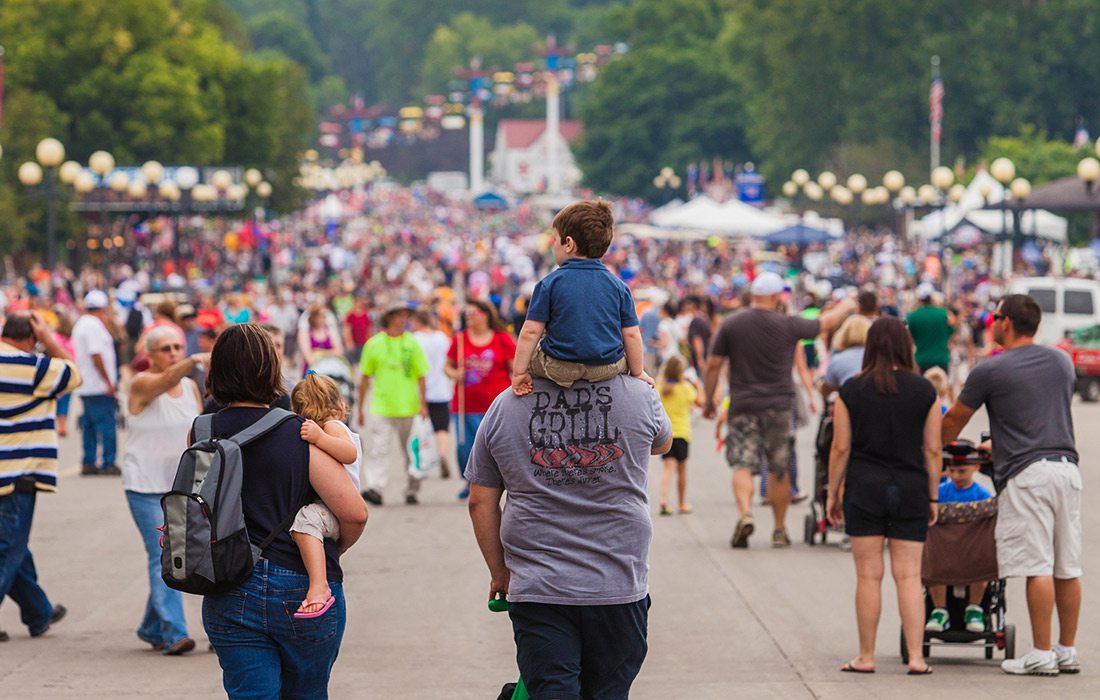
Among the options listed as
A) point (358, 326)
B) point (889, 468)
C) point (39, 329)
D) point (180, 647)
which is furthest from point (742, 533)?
point (358, 326)

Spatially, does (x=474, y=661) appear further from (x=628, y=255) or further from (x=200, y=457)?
(x=628, y=255)

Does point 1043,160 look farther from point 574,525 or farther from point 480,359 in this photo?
point 574,525

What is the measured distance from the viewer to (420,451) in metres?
15.2

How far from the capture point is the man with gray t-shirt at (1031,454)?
26.4 ft

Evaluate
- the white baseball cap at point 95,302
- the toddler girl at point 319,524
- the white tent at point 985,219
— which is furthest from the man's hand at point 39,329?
the white tent at point 985,219

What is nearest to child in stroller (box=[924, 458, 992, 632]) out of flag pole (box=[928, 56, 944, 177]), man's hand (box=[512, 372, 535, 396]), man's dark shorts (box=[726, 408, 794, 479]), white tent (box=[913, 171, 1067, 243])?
man's dark shorts (box=[726, 408, 794, 479])

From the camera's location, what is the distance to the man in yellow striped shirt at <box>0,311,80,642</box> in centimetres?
909

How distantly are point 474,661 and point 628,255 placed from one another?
54.9 metres

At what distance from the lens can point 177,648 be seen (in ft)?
29.2

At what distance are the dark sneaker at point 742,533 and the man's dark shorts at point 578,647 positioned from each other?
22.5 feet

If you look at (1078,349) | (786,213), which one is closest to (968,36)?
(786,213)

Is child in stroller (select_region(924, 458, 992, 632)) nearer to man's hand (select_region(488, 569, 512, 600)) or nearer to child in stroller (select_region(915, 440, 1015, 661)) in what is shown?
child in stroller (select_region(915, 440, 1015, 661))

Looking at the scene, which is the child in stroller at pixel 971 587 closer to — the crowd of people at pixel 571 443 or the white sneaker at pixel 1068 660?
the crowd of people at pixel 571 443

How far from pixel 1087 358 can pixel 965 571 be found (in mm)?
19167
